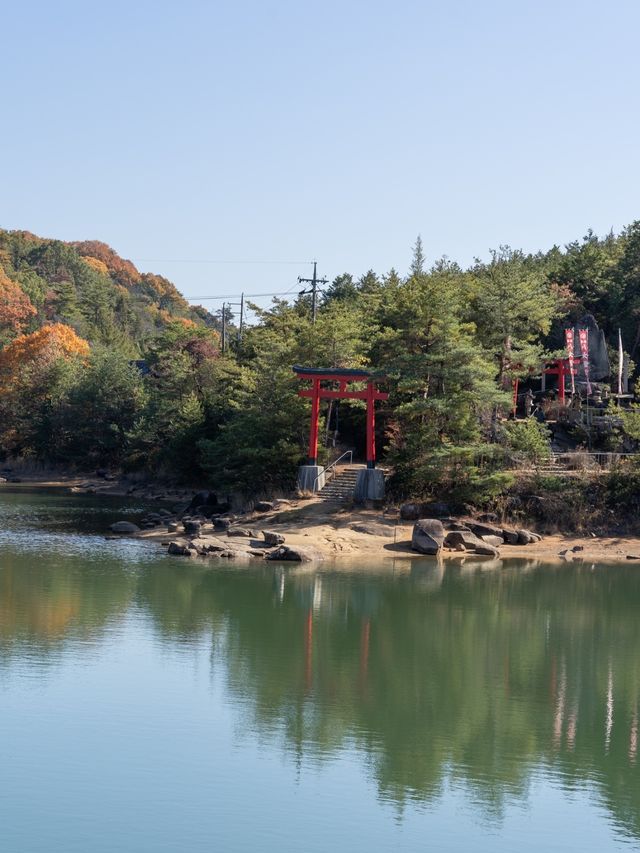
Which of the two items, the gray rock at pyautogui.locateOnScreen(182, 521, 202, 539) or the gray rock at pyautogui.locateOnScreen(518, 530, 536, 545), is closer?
the gray rock at pyautogui.locateOnScreen(518, 530, 536, 545)

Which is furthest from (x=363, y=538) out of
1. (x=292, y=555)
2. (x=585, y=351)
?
(x=585, y=351)

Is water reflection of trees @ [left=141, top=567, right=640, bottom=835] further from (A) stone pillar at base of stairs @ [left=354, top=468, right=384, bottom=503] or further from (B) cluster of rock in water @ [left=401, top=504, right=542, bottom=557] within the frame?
(A) stone pillar at base of stairs @ [left=354, top=468, right=384, bottom=503]

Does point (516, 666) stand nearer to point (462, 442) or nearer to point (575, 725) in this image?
point (575, 725)

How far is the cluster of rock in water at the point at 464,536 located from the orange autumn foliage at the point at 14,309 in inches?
2156

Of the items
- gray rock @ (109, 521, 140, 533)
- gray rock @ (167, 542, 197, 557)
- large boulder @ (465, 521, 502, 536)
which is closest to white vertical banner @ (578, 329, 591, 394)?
large boulder @ (465, 521, 502, 536)

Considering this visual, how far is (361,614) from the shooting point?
24.0 metres

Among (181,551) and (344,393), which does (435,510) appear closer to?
(344,393)

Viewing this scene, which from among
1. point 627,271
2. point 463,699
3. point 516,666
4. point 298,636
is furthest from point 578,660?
point 627,271

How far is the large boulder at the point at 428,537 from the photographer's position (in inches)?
1219

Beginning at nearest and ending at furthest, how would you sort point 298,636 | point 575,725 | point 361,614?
1. point 575,725
2. point 298,636
3. point 361,614

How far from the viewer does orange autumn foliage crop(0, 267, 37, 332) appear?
81.1m

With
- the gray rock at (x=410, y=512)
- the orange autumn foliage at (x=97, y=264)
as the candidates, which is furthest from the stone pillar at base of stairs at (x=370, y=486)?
the orange autumn foliage at (x=97, y=264)

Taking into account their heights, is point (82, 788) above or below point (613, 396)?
Answer: below

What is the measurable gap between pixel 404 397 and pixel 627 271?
604 inches
